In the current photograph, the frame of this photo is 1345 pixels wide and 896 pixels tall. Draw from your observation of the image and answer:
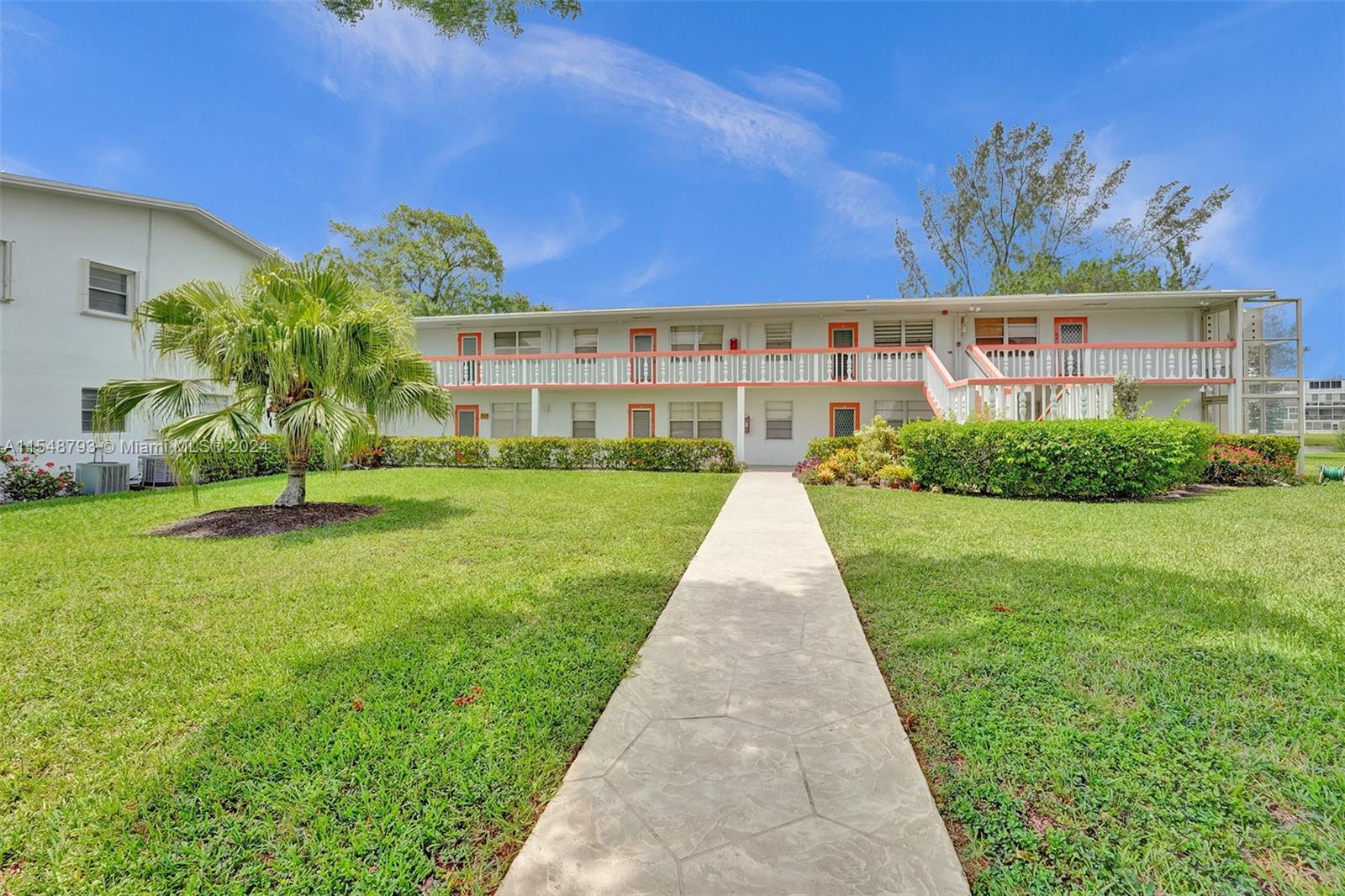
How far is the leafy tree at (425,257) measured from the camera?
92.6ft

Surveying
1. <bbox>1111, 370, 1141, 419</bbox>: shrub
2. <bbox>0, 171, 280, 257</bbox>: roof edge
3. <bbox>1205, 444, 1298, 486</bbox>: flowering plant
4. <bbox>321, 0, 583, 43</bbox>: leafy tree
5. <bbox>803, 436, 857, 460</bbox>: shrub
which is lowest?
<bbox>1205, 444, 1298, 486</bbox>: flowering plant

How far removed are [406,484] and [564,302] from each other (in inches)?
913

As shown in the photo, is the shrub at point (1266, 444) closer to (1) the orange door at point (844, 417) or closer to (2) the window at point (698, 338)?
(1) the orange door at point (844, 417)

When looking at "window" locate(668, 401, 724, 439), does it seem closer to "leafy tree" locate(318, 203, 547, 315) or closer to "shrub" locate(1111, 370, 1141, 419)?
"shrub" locate(1111, 370, 1141, 419)

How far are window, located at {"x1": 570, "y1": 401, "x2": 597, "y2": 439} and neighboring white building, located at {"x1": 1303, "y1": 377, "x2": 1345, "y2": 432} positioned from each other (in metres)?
34.8

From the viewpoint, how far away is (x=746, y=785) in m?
2.07

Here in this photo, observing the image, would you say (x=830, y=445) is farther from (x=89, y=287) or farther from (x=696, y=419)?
(x=89, y=287)

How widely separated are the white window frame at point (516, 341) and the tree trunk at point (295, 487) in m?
11.1

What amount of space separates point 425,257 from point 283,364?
24764mm

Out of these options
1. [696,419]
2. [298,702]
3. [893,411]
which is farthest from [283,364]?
[893,411]

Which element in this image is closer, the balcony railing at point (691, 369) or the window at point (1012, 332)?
the balcony railing at point (691, 369)

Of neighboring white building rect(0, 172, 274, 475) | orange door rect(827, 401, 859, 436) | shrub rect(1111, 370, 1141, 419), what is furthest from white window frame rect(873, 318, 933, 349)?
neighboring white building rect(0, 172, 274, 475)

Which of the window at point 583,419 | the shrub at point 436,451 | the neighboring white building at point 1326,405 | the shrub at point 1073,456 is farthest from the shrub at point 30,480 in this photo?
the neighboring white building at point 1326,405

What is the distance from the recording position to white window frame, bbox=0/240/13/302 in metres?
10.4
